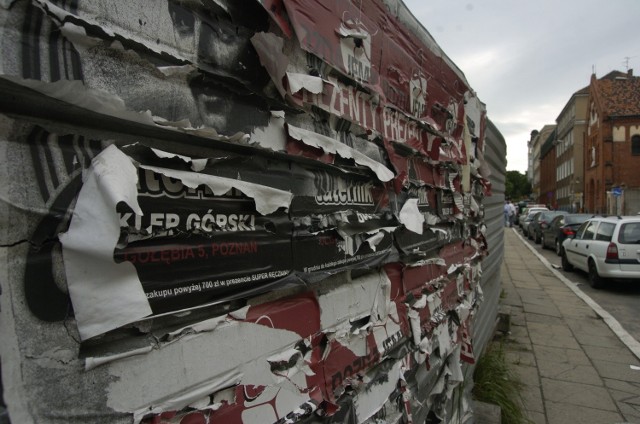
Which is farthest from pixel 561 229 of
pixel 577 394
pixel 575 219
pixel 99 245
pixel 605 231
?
pixel 99 245

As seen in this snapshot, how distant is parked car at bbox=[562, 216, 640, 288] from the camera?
9750 millimetres

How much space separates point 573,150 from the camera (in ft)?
161

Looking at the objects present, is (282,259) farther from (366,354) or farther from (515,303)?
(515,303)

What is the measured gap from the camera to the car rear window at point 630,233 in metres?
9.90

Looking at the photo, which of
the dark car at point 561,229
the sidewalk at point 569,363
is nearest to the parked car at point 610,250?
the sidewalk at point 569,363

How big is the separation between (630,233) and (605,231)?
30.9 inches

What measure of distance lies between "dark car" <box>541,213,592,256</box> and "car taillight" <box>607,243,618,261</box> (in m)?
5.05

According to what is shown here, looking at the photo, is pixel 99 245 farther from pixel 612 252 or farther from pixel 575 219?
pixel 575 219

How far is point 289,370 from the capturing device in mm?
1439

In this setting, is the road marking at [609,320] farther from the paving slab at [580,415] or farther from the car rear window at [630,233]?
the paving slab at [580,415]

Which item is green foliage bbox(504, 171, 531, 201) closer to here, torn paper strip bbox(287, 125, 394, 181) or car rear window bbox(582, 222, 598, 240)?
car rear window bbox(582, 222, 598, 240)

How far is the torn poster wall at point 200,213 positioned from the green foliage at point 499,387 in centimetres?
256

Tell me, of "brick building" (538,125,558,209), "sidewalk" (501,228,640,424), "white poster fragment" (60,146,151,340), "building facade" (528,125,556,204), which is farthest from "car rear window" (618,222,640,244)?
"building facade" (528,125,556,204)

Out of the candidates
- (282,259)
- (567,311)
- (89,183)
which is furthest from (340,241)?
(567,311)
